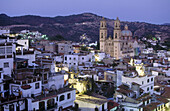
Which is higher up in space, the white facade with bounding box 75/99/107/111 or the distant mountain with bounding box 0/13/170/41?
the distant mountain with bounding box 0/13/170/41

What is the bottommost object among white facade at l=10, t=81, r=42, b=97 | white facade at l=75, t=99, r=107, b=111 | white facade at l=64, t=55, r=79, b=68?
white facade at l=75, t=99, r=107, b=111

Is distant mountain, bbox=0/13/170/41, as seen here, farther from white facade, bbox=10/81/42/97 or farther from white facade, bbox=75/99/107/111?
white facade, bbox=10/81/42/97

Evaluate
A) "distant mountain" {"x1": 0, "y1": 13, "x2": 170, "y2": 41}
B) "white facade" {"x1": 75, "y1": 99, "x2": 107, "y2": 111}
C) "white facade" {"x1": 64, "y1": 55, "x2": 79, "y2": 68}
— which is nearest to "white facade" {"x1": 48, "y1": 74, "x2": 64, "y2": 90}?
"white facade" {"x1": 75, "y1": 99, "x2": 107, "y2": 111}

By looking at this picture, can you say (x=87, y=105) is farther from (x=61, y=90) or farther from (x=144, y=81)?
(x=144, y=81)

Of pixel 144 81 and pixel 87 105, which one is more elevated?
pixel 144 81

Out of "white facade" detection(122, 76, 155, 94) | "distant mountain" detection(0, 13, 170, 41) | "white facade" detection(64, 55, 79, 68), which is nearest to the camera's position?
"white facade" detection(122, 76, 155, 94)

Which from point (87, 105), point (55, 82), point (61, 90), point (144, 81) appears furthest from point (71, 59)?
point (87, 105)

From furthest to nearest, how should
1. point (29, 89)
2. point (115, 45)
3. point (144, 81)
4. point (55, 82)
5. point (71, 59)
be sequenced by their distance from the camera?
point (115, 45) < point (71, 59) < point (144, 81) < point (55, 82) < point (29, 89)

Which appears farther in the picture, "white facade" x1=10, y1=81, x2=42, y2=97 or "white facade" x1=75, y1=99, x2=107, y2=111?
"white facade" x1=75, y1=99, x2=107, y2=111

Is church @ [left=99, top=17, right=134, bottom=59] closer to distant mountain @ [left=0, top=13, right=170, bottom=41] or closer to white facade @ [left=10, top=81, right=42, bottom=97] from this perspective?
distant mountain @ [left=0, top=13, right=170, bottom=41]

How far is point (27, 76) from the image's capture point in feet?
57.8

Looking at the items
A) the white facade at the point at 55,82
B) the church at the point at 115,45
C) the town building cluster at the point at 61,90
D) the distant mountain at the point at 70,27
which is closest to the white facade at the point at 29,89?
the town building cluster at the point at 61,90

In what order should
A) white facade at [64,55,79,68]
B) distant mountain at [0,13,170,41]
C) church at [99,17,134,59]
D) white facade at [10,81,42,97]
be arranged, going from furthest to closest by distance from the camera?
distant mountain at [0,13,170,41] < church at [99,17,134,59] < white facade at [64,55,79,68] < white facade at [10,81,42,97]

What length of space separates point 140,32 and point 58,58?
128191 millimetres
